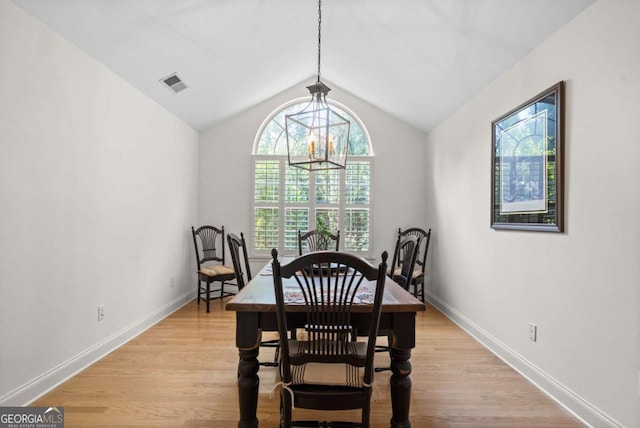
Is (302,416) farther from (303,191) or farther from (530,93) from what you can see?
(303,191)

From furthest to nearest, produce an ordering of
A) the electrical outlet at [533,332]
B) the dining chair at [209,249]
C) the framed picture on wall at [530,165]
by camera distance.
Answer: the dining chair at [209,249], the electrical outlet at [533,332], the framed picture on wall at [530,165]

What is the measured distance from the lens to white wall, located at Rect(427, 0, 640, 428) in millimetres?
1864

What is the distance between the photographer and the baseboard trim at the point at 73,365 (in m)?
2.19

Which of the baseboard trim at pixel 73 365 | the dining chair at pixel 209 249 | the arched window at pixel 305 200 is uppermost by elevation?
the arched window at pixel 305 200

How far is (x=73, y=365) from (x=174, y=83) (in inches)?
105

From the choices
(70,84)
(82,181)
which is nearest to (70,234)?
(82,181)

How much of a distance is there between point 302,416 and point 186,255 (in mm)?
3351

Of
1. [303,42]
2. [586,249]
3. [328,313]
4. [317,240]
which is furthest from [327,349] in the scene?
[303,42]

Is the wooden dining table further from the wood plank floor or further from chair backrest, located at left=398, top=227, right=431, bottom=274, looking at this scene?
chair backrest, located at left=398, top=227, right=431, bottom=274

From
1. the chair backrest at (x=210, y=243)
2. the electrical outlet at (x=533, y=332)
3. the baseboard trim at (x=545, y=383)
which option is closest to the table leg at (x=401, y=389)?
the baseboard trim at (x=545, y=383)

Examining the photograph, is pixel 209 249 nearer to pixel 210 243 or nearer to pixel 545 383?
pixel 210 243

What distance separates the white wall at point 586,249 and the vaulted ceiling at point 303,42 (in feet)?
0.92

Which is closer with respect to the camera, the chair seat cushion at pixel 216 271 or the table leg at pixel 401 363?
the table leg at pixel 401 363

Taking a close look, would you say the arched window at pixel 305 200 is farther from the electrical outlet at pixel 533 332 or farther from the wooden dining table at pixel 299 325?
the wooden dining table at pixel 299 325
